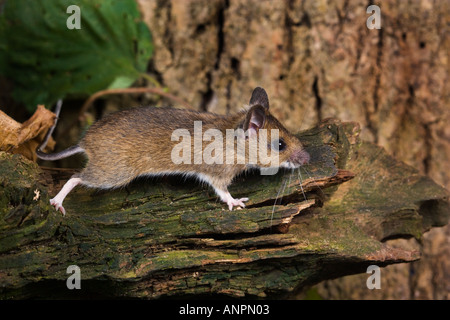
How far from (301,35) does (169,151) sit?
190 cm

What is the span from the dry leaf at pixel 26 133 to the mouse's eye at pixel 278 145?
5.82ft

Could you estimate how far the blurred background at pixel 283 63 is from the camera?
4.81 m

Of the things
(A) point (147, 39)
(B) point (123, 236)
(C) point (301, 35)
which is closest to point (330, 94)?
(C) point (301, 35)

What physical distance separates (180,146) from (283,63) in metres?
1.62

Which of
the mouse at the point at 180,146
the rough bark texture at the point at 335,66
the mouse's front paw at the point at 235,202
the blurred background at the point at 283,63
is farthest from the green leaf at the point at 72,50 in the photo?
the mouse's front paw at the point at 235,202

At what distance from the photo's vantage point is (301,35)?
16.0ft

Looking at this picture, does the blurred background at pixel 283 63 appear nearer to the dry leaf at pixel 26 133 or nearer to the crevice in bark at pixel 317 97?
the crevice in bark at pixel 317 97

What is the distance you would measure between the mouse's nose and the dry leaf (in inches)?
76.2

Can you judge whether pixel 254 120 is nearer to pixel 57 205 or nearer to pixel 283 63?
pixel 283 63

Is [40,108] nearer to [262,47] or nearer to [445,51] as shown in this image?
[262,47]

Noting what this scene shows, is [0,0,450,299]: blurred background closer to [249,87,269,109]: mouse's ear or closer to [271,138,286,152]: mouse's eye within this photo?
[249,87,269,109]: mouse's ear

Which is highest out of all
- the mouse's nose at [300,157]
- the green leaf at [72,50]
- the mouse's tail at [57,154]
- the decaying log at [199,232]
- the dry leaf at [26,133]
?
the green leaf at [72,50]

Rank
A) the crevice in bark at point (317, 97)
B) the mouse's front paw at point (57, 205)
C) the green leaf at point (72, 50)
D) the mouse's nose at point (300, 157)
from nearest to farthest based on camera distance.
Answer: the mouse's front paw at point (57, 205) < the mouse's nose at point (300, 157) < the green leaf at point (72, 50) < the crevice in bark at point (317, 97)

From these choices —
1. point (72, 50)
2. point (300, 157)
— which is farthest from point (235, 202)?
point (72, 50)
